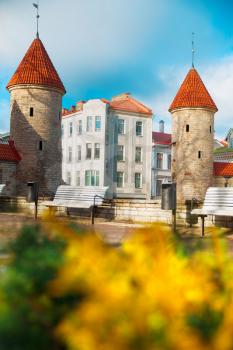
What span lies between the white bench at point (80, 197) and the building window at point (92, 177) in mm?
32518

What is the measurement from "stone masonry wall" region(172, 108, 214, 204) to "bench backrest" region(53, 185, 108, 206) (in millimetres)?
17786

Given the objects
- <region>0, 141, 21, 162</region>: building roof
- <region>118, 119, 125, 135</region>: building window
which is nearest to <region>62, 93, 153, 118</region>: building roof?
<region>118, 119, 125, 135</region>: building window

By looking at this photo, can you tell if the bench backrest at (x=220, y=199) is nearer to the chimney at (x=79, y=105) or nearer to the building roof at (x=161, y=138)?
the chimney at (x=79, y=105)

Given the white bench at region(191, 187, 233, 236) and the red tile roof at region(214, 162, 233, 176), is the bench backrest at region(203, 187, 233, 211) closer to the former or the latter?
the white bench at region(191, 187, 233, 236)

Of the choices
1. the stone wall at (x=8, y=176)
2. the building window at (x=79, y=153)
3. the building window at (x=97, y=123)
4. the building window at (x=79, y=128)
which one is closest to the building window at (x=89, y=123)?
the building window at (x=97, y=123)

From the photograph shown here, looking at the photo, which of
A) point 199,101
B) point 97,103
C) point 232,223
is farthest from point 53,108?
point 97,103

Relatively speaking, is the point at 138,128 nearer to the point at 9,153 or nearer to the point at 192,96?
the point at 192,96

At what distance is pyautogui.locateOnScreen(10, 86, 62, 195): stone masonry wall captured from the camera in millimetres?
26922

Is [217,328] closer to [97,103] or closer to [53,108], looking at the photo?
[53,108]

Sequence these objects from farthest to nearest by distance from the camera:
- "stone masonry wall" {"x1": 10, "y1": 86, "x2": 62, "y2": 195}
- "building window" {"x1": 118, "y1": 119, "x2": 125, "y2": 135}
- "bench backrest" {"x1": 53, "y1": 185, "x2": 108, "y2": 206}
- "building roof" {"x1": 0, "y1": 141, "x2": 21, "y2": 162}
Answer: "building window" {"x1": 118, "y1": 119, "x2": 125, "y2": 135} < "stone masonry wall" {"x1": 10, "y1": 86, "x2": 62, "y2": 195} < "building roof" {"x1": 0, "y1": 141, "x2": 21, "y2": 162} < "bench backrest" {"x1": 53, "y1": 185, "x2": 108, "y2": 206}

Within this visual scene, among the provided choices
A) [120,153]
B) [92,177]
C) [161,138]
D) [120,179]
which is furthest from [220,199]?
[161,138]

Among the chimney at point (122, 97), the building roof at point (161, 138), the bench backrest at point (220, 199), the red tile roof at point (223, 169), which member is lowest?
the bench backrest at point (220, 199)

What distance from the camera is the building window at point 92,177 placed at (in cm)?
4941

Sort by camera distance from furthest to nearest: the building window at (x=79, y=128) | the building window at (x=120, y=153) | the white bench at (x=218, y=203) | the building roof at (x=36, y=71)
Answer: the building window at (x=79, y=128)
the building window at (x=120, y=153)
the building roof at (x=36, y=71)
the white bench at (x=218, y=203)
